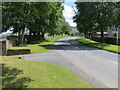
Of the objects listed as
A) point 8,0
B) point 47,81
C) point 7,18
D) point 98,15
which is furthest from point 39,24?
point 47,81

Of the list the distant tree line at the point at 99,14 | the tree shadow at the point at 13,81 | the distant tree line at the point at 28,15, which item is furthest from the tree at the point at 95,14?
the tree shadow at the point at 13,81

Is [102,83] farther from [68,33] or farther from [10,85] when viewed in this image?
[68,33]

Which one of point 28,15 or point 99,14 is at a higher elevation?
point 99,14

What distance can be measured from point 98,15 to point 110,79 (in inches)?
914

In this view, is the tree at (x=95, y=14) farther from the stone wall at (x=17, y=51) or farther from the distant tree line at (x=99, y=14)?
the stone wall at (x=17, y=51)

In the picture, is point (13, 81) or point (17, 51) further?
point (17, 51)

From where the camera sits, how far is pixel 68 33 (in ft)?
422

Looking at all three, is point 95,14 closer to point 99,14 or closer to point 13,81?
point 99,14

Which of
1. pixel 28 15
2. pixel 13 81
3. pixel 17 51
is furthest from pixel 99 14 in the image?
pixel 13 81

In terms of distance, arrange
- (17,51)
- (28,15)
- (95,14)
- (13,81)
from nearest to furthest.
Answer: (13,81), (17,51), (28,15), (95,14)

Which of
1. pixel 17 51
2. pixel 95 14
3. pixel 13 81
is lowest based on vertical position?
pixel 13 81

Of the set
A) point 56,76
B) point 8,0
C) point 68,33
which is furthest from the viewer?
point 68,33

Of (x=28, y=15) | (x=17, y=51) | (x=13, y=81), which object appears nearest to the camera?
(x=13, y=81)

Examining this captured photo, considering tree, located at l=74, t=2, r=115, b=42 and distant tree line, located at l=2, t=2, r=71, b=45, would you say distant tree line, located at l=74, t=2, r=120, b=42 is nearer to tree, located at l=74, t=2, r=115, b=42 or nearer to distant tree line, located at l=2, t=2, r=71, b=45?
tree, located at l=74, t=2, r=115, b=42
